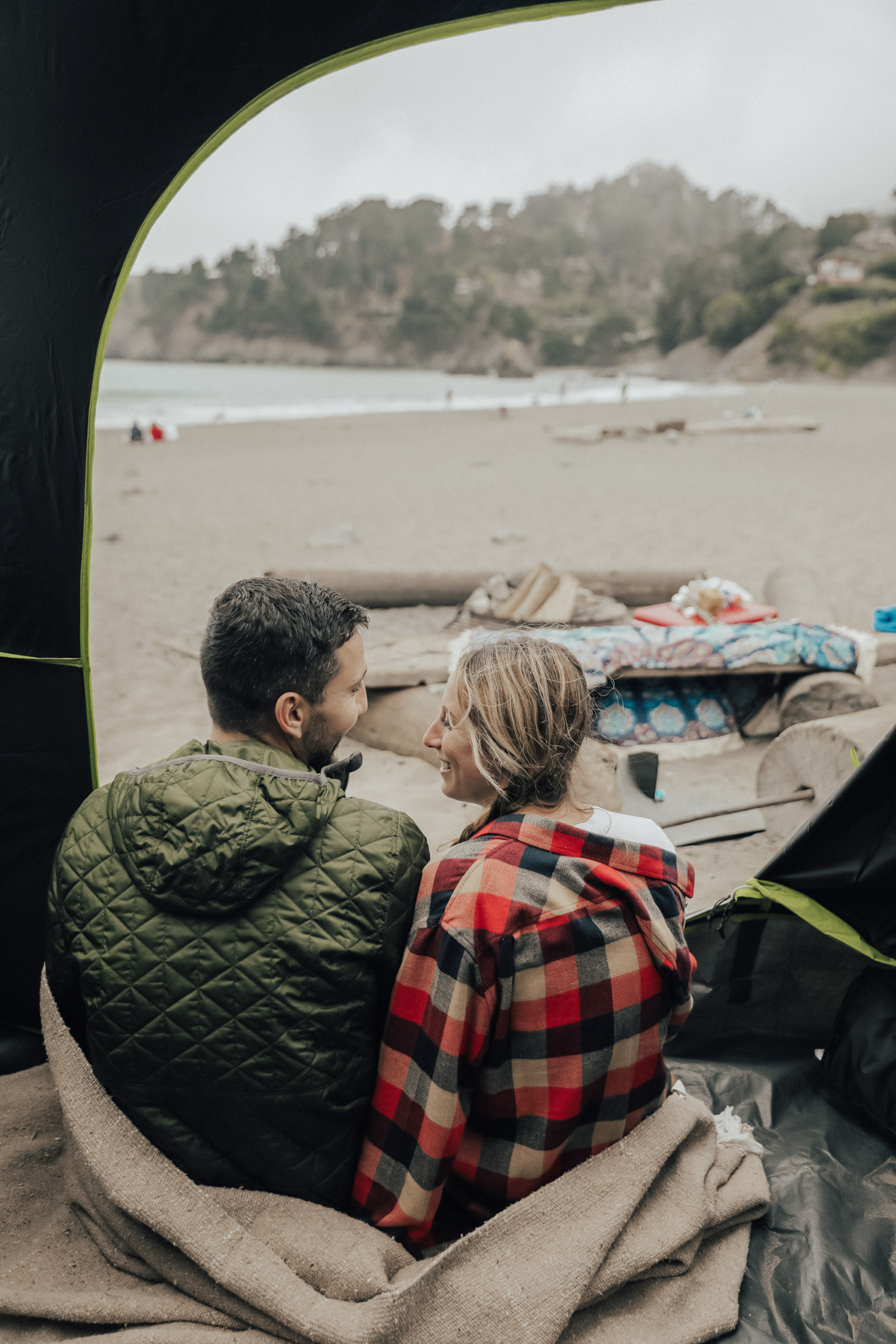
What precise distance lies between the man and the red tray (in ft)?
12.6

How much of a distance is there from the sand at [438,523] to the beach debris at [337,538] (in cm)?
17

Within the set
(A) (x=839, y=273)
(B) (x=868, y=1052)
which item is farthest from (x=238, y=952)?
(A) (x=839, y=273)

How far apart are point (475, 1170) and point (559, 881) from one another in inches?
21.1

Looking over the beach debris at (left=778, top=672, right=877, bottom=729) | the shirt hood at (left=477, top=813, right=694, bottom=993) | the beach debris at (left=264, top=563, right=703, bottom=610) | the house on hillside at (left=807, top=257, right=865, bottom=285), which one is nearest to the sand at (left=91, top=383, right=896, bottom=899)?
the beach debris at (left=778, top=672, right=877, bottom=729)

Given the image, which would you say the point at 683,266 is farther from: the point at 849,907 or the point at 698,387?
the point at 849,907

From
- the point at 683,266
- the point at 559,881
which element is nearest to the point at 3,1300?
the point at 559,881

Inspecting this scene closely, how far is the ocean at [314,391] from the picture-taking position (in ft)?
103

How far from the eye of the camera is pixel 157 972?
1.30 metres

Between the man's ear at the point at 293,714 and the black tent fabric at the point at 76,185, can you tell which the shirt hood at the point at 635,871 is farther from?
the black tent fabric at the point at 76,185

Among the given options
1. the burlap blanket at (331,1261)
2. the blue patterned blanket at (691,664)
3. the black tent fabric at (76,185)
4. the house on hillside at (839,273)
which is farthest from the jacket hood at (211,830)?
the house on hillside at (839,273)

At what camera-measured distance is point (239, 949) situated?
50.7 inches

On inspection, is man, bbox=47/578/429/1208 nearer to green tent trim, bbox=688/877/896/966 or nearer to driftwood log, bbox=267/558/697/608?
green tent trim, bbox=688/877/896/966

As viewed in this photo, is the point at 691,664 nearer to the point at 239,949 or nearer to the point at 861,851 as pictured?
the point at 861,851

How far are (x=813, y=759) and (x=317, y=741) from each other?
7.55 feet
